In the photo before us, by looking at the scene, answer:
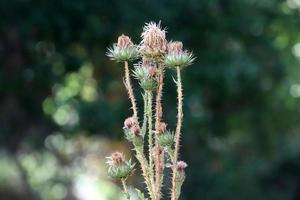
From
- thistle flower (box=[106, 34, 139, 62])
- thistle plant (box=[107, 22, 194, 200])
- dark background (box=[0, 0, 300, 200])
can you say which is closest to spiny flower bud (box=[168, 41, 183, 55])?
thistle plant (box=[107, 22, 194, 200])

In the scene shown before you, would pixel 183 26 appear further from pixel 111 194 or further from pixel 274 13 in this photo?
pixel 111 194

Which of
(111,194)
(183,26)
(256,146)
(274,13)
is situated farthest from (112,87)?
(111,194)

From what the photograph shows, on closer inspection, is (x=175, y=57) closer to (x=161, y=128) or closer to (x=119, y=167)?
(x=161, y=128)

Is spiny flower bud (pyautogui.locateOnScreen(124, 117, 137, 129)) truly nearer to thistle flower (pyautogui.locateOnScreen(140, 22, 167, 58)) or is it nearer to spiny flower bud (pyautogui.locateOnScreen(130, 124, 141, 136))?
spiny flower bud (pyautogui.locateOnScreen(130, 124, 141, 136))

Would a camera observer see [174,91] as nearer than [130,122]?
No

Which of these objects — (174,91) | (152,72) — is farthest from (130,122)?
(174,91)

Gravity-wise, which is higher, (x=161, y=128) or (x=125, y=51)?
(x=125, y=51)
